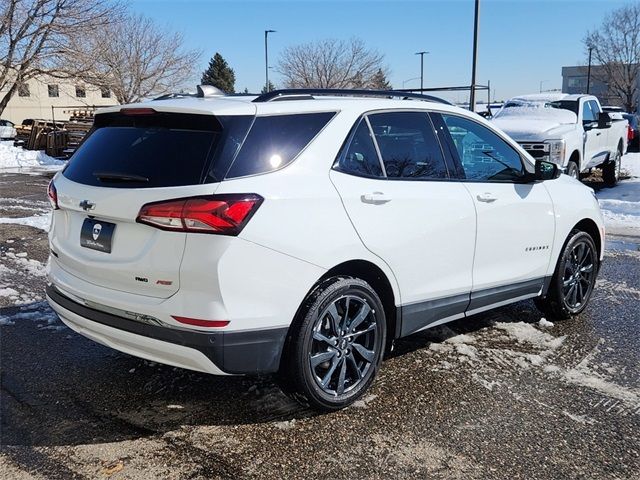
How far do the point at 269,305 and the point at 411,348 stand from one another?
70.5 inches

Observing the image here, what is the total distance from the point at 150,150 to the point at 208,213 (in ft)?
2.03

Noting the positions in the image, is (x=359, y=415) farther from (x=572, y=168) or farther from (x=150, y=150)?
(x=572, y=168)

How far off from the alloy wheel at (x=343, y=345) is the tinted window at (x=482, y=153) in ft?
4.38

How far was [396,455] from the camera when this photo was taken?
3027 mm

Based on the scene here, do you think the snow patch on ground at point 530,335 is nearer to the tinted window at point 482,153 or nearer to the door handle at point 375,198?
the tinted window at point 482,153

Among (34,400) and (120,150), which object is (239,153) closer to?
(120,150)

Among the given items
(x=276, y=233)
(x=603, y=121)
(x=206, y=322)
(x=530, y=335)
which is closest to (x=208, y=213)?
(x=276, y=233)

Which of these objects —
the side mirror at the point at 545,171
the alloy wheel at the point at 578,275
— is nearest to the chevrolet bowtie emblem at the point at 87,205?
the side mirror at the point at 545,171

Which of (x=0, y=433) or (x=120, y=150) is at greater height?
(x=120, y=150)

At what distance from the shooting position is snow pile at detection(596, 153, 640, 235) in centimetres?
957

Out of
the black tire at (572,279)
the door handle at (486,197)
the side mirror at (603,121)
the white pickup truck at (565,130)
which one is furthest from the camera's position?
the side mirror at (603,121)

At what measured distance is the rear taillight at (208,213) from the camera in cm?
287

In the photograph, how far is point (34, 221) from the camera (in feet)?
30.7

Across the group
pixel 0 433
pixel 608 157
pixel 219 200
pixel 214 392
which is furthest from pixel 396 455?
pixel 608 157
